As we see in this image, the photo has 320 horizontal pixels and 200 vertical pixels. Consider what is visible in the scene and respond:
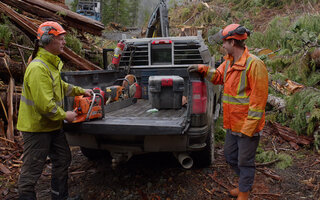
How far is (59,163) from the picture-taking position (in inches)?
124

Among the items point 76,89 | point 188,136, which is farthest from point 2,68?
point 188,136

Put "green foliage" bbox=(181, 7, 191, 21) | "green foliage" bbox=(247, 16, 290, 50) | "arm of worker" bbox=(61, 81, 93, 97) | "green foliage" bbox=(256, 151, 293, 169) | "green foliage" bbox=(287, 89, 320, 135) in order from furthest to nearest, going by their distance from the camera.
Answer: "green foliage" bbox=(181, 7, 191, 21), "green foliage" bbox=(247, 16, 290, 50), "green foliage" bbox=(287, 89, 320, 135), "green foliage" bbox=(256, 151, 293, 169), "arm of worker" bbox=(61, 81, 93, 97)

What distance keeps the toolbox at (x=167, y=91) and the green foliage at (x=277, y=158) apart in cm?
163

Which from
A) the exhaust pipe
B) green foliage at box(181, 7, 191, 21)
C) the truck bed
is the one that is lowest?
the exhaust pipe

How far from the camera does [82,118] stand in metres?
3.07

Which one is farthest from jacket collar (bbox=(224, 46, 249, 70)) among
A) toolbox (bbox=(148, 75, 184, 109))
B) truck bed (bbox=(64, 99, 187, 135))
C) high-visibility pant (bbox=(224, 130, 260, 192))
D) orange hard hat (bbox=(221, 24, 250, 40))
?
toolbox (bbox=(148, 75, 184, 109))

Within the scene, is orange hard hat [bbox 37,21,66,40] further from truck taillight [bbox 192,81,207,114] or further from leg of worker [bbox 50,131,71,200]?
truck taillight [bbox 192,81,207,114]

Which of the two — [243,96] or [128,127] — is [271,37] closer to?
[243,96]

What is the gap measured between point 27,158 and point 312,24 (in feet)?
24.1

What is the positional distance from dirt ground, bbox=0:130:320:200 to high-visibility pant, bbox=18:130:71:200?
1.80 ft

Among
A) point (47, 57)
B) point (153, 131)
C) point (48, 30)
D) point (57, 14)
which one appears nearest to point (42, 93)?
point (47, 57)

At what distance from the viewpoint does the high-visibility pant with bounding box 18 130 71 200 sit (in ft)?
9.11

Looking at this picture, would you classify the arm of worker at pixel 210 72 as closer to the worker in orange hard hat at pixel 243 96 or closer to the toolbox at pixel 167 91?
the worker in orange hard hat at pixel 243 96

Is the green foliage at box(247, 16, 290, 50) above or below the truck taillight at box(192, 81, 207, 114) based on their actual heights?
above
